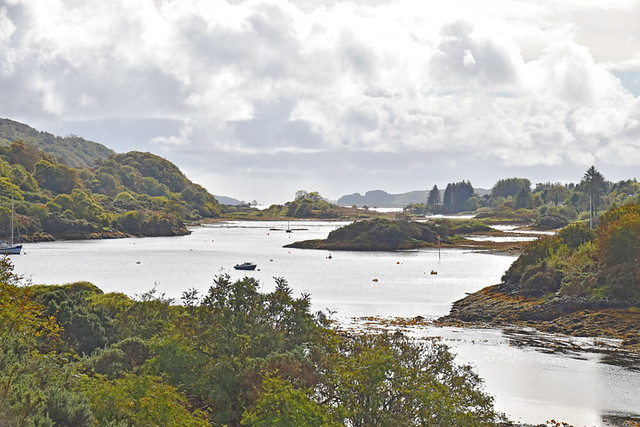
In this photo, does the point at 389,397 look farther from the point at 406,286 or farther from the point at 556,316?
the point at 406,286

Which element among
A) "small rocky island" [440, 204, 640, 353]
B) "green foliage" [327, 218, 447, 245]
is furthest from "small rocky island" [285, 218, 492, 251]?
"small rocky island" [440, 204, 640, 353]

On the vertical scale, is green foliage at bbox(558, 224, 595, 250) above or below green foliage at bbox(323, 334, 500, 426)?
above

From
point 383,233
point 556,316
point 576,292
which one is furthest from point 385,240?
point 556,316

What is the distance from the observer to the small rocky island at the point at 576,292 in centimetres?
5894

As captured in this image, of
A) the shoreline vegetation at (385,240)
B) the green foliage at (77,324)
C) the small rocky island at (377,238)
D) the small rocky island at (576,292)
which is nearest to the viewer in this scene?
the green foliage at (77,324)

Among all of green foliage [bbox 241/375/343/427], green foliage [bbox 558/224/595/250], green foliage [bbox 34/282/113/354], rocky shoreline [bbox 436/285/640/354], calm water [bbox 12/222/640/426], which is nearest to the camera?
green foliage [bbox 241/375/343/427]

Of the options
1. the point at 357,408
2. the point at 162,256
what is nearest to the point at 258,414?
the point at 357,408

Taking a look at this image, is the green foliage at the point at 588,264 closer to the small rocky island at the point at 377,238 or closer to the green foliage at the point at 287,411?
the green foliage at the point at 287,411

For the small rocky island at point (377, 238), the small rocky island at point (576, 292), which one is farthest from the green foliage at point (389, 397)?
the small rocky island at point (377, 238)

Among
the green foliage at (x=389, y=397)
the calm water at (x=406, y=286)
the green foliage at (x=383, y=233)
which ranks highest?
the green foliage at (x=383, y=233)

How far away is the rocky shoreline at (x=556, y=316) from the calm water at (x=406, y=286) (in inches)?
134

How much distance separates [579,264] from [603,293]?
9.60 metres

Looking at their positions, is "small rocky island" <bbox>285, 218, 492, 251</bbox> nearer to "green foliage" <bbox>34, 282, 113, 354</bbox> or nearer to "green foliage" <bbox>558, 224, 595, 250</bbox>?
"green foliage" <bbox>558, 224, 595, 250</bbox>

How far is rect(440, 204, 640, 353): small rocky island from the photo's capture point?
58938mm
